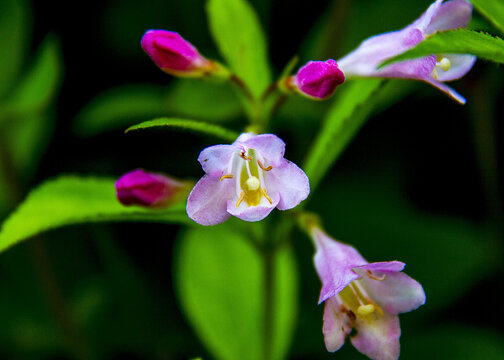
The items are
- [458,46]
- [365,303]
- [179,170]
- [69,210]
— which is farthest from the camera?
[179,170]

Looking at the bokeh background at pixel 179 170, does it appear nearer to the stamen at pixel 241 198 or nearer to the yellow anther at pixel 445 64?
the yellow anther at pixel 445 64

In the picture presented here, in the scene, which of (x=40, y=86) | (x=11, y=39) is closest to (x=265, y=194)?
(x=40, y=86)

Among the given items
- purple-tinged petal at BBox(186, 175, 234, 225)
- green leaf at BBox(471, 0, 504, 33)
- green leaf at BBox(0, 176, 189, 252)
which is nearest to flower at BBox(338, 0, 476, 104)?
green leaf at BBox(471, 0, 504, 33)

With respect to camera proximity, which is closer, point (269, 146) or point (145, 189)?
A: point (269, 146)

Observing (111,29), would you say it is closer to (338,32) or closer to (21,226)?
(338,32)

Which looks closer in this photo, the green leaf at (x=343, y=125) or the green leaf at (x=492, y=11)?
the green leaf at (x=492, y=11)

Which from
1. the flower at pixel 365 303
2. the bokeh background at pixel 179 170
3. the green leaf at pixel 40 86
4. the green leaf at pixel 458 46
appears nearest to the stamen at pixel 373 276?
the flower at pixel 365 303

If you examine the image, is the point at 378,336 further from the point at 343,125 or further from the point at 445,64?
the point at 445,64

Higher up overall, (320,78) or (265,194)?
(320,78)
